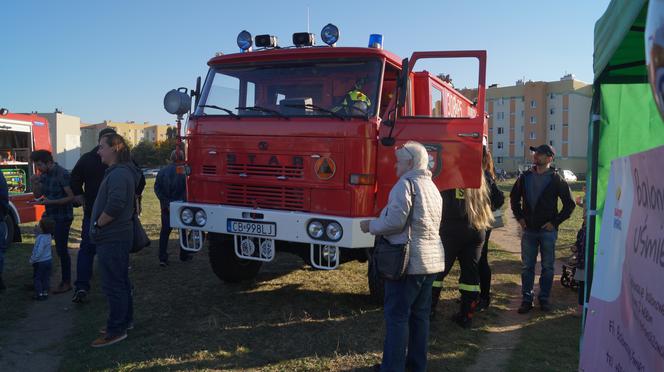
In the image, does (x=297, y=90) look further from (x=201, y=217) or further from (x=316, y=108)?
(x=201, y=217)

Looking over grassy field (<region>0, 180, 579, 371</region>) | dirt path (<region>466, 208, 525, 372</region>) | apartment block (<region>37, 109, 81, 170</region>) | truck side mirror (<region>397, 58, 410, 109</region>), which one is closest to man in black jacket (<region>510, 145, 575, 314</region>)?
dirt path (<region>466, 208, 525, 372</region>)

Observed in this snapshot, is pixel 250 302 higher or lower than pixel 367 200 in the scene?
lower

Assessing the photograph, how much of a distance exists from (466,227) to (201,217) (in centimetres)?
268

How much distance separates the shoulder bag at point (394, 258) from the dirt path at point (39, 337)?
277 centimetres

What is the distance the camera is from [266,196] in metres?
5.25

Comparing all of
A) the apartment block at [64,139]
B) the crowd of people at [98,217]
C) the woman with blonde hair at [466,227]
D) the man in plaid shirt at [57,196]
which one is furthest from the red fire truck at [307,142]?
the apartment block at [64,139]

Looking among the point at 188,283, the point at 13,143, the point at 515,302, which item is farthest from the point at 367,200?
the point at 13,143

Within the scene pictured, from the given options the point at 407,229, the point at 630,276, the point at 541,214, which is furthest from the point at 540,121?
the point at 630,276

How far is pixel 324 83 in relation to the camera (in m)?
5.39

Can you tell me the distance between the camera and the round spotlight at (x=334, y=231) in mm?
4727

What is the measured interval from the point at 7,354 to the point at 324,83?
3776 millimetres

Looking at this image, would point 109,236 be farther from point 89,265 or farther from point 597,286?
point 597,286

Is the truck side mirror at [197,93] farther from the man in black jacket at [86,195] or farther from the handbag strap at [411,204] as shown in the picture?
the handbag strap at [411,204]

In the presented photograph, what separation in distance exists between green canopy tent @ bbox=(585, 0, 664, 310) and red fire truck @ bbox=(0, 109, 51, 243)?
33.2 ft
